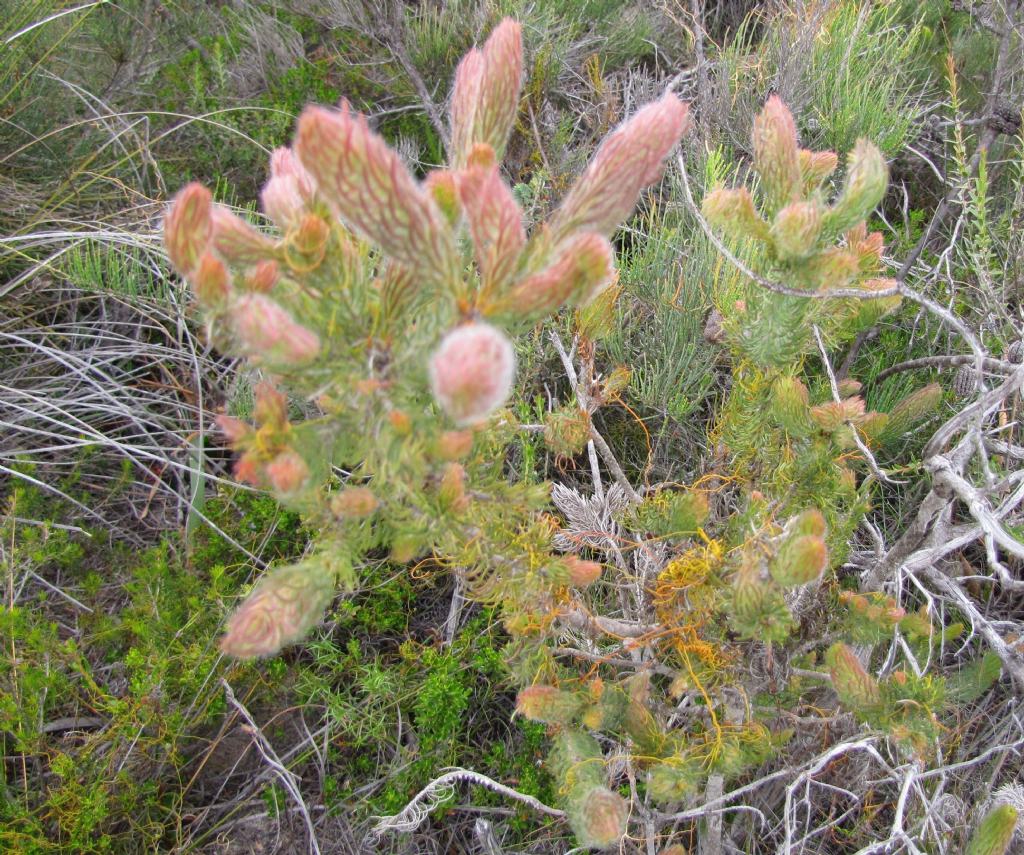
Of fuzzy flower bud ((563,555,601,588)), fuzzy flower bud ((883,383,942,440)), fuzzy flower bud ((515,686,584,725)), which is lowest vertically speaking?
fuzzy flower bud ((515,686,584,725))

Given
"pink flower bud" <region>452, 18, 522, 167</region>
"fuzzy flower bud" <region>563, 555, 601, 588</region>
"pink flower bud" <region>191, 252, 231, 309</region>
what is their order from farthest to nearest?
"fuzzy flower bud" <region>563, 555, 601, 588</region> < "pink flower bud" <region>452, 18, 522, 167</region> < "pink flower bud" <region>191, 252, 231, 309</region>

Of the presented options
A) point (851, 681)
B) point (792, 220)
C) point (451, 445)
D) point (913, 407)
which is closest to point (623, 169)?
point (792, 220)

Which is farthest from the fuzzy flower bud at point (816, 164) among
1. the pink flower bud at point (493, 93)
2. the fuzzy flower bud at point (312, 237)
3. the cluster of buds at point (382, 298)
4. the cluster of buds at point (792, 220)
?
the fuzzy flower bud at point (312, 237)

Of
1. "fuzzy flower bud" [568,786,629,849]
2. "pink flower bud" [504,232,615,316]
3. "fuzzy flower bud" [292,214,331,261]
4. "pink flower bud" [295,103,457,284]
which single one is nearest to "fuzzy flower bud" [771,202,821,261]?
"pink flower bud" [504,232,615,316]

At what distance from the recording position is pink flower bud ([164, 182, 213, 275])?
0.99 meters

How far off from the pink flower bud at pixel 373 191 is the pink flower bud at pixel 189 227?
7.2 inches

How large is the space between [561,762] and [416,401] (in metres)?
0.86

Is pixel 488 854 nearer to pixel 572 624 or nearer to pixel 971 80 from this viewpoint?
pixel 572 624

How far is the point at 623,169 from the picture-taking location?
1.09 m

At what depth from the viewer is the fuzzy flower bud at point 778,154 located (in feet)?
4.32

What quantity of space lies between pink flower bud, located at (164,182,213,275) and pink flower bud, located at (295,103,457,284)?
18 centimetres

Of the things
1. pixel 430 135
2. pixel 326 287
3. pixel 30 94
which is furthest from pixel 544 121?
pixel 326 287

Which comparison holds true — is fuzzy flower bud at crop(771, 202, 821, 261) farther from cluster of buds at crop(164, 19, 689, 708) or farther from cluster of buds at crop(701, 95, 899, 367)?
cluster of buds at crop(164, 19, 689, 708)

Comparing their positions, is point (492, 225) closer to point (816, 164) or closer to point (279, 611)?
point (279, 611)
